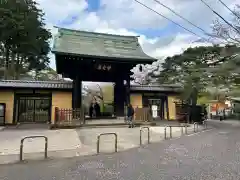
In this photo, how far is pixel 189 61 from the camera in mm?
35875

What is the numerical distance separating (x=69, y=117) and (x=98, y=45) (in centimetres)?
707

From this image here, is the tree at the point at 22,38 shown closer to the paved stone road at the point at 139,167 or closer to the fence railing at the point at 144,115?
the fence railing at the point at 144,115

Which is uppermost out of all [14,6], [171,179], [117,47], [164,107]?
[14,6]

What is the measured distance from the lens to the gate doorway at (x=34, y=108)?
22.9 m

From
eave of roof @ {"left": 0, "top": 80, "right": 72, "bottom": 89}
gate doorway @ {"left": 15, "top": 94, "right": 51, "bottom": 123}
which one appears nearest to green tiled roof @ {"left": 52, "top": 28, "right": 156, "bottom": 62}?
eave of roof @ {"left": 0, "top": 80, "right": 72, "bottom": 89}

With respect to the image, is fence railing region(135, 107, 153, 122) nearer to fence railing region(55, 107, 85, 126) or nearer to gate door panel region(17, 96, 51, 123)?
fence railing region(55, 107, 85, 126)

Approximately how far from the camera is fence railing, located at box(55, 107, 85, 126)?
18.4 m

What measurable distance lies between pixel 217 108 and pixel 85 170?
3952 centimetres

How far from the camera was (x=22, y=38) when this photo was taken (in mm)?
35719

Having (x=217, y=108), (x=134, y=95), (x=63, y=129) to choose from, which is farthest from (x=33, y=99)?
(x=217, y=108)

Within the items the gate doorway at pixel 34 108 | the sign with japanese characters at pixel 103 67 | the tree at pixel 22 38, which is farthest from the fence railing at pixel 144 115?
the tree at pixel 22 38

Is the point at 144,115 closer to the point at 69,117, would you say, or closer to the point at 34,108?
the point at 69,117

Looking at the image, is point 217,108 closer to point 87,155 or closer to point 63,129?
point 63,129

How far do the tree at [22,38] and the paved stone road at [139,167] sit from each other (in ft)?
95.1
